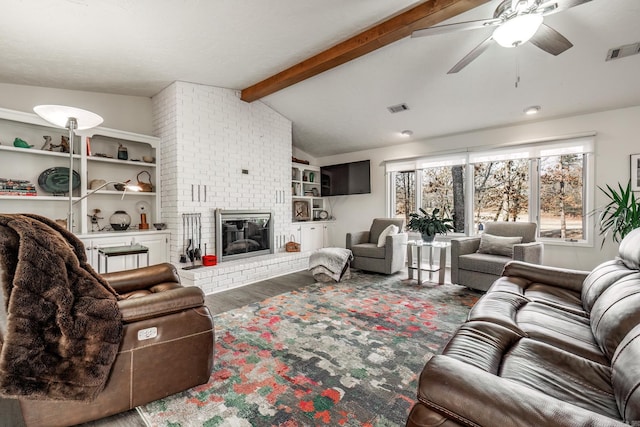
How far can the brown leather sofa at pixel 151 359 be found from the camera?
1.35 m

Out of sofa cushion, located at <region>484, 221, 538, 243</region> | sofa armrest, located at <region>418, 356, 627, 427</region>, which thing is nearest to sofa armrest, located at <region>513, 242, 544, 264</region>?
sofa cushion, located at <region>484, 221, 538, 243</region>

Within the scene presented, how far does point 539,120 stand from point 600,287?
3.46 meters

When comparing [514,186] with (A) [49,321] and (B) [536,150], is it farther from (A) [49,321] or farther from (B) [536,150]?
(A) [49,321]

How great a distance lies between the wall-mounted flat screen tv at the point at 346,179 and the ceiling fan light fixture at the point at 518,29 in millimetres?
3963

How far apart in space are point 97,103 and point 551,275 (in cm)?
553

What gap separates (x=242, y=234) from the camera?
15.0ft

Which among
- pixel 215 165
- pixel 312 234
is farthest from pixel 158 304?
pixel 312 234

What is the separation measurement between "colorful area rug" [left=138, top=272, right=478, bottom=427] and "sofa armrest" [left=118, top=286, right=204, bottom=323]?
52 centimetres

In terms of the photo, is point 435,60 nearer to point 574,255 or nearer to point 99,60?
point 574,255

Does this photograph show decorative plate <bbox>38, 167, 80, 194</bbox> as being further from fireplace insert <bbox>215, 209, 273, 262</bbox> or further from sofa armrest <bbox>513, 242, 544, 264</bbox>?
sofa armrest <bbox>513, 242, 544, 264</bbox>

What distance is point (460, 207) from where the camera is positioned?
501 centimetres

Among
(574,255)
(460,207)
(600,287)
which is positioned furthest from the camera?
(460,207)

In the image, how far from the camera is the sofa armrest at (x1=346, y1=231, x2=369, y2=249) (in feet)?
15.9

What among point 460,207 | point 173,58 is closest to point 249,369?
point 173,58
